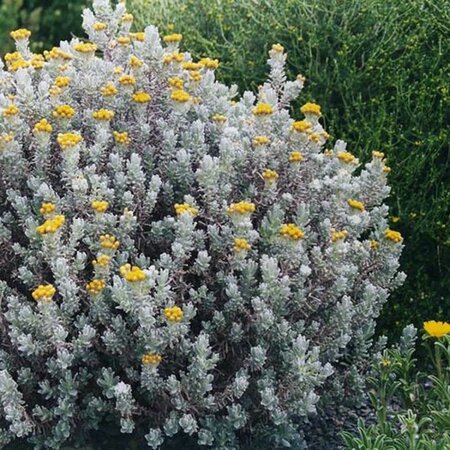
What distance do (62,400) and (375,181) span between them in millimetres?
1354

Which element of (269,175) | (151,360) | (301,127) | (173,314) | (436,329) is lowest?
(436,329)

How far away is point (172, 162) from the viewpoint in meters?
3.53

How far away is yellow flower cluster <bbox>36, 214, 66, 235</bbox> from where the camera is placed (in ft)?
10.5

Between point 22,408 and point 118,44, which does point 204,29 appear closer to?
point 118,44

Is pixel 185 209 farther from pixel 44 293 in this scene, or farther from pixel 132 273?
pixel 44 293

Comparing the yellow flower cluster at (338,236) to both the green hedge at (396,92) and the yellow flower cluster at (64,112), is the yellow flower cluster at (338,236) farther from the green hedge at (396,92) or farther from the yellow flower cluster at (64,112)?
the green hedge at (396,92)

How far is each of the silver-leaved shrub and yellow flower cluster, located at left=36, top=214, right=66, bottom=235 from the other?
1 centimetres

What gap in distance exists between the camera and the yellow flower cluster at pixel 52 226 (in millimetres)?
3186

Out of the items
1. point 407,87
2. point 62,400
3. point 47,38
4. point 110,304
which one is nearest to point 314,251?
point 110,304

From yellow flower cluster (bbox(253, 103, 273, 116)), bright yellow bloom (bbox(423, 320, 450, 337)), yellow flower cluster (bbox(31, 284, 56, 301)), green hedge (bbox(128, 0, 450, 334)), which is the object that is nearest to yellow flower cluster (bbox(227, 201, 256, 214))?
yellow flower cluster (bbox(253, 103, 273, 116))

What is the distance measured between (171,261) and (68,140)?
510 mm

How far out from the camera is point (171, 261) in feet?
11.0

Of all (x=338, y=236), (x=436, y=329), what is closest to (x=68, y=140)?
(x=338, y=236)

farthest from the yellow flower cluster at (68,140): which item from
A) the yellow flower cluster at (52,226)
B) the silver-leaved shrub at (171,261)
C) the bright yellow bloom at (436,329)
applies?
the bright yellow bloom at (436,329)
